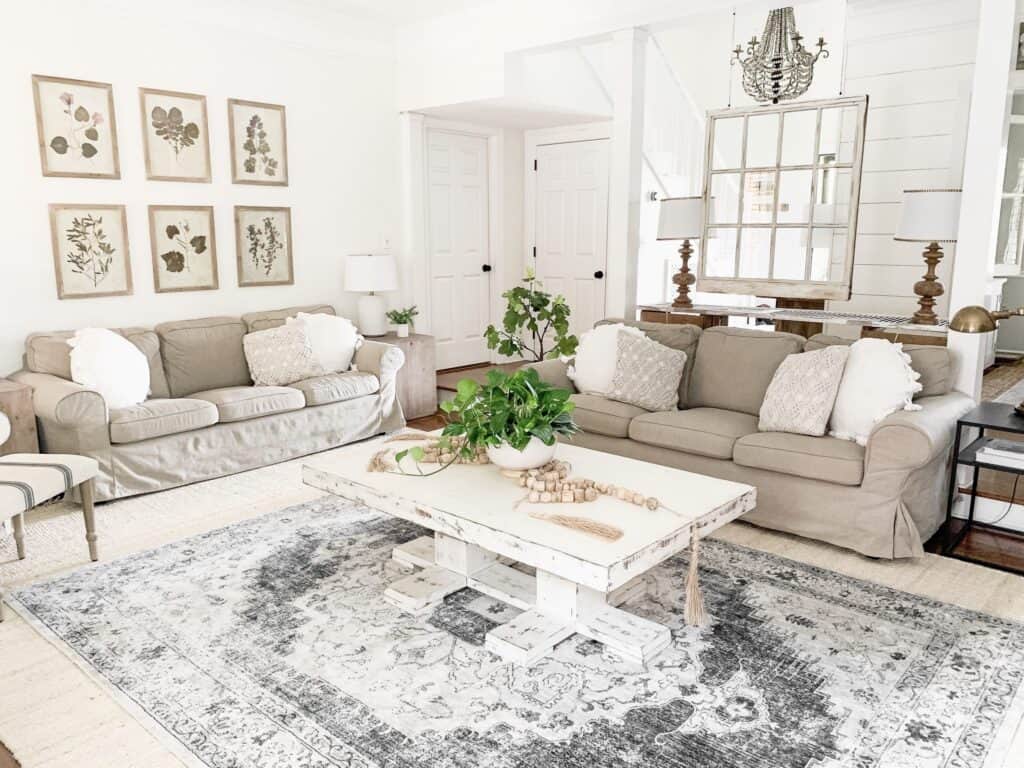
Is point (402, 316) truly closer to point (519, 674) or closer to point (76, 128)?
point (76, 128)

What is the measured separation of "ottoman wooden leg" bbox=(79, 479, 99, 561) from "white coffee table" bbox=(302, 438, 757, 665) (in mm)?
864

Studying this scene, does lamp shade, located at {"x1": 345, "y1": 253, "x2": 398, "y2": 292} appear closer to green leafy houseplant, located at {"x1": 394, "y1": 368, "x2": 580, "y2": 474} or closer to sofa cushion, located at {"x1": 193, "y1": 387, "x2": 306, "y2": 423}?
sofa cushion, located at {"x1": 193, "y1": 387, "x2": 306, "y2": 423}

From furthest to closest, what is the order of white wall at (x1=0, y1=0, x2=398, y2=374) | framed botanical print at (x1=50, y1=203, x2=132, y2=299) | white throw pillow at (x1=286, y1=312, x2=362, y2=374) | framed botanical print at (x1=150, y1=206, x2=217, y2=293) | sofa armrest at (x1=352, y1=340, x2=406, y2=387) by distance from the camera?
sofa armrest at (x1=352, y1=340, x2=406, y2=387) → white throw pillow at (x1=286, y1=312, x2=362, y2=374) → framed botanical print at (x1=150, y1=206, x2=217, y2=293) → framed botanical print at (x1=50, y1=203, x2=132, y2=299) → white wall at (x1=0, y1=0, x2=398, y2=374)

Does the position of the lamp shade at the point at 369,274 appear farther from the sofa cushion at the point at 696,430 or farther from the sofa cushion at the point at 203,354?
the sofa cushion at the point at 696,430

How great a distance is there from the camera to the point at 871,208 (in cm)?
599

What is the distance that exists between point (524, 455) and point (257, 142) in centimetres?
355

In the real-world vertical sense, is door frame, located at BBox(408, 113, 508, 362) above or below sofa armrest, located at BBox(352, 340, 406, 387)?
above

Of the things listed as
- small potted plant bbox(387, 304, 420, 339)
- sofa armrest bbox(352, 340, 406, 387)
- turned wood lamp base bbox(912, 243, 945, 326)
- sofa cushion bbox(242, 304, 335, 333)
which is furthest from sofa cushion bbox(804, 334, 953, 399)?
sofa cushion bbox(242, 304, 335, 333)

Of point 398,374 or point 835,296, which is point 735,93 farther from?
point 398,374

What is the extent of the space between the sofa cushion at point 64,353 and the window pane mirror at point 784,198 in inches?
133

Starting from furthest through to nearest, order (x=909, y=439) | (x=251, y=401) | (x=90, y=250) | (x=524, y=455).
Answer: (x=90, y=250) → (x=251, y=401) → (x=909, y=439) → (x=524, y=455)

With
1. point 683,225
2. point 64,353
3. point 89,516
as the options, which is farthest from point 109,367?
point 683,225

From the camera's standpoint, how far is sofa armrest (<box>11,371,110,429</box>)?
12.0 ft

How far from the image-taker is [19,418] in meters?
3.74
